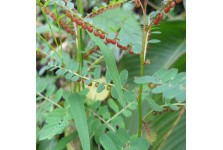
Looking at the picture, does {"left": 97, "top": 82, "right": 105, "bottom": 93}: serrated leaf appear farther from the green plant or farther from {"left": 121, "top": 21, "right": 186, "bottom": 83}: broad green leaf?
{"left": 121, "top": 21, "right": 186, "bottom": 83}: broad green leaf

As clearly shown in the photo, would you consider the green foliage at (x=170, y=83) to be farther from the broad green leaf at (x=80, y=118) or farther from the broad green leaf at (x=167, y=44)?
the broad green leaf at (x=167, y=44)

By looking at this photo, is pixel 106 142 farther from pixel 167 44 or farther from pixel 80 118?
pixel 167 44

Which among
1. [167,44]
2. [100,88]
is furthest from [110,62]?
[167,44]

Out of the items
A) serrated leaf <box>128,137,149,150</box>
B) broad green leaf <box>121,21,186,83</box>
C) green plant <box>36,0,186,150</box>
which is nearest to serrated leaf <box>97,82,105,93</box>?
green plant <box>36,0,186,150</box>

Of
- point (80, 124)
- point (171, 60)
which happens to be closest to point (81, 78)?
point (80, 124)

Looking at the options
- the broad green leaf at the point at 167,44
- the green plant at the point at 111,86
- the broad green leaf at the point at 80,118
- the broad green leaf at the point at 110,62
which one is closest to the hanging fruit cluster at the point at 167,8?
the green plant at the point at 111,86
